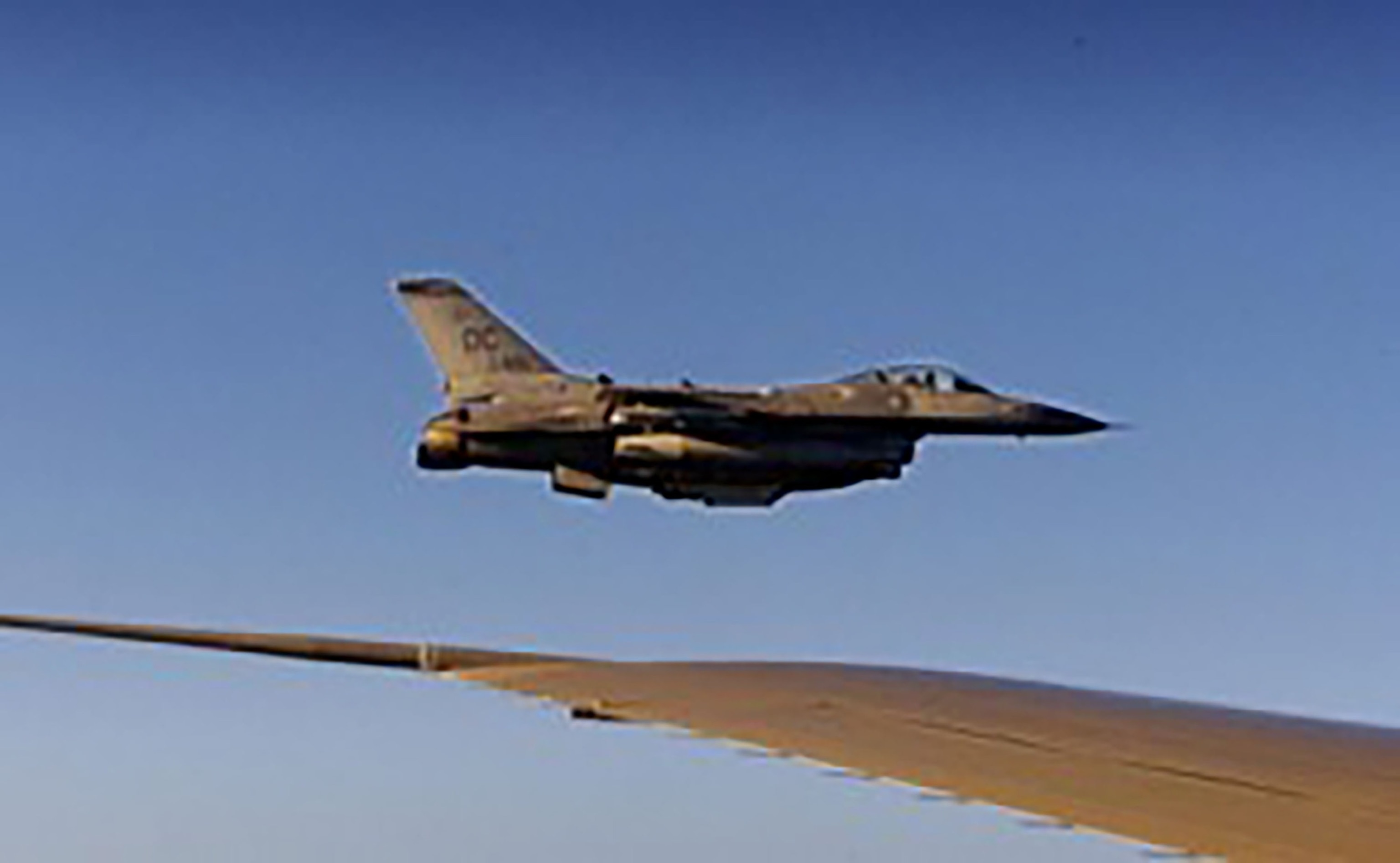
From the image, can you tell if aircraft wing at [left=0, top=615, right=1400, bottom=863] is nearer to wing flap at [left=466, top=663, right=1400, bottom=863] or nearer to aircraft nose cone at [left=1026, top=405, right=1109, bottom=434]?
wing flap at [left=466, top=663, right=1400, bottom=863]

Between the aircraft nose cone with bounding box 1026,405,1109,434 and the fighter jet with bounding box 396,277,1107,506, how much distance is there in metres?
0.02

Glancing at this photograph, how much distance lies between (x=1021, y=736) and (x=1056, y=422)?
42.0 meters

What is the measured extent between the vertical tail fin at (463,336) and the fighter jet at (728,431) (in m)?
4.99

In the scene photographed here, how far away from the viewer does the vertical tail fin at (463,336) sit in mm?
58625

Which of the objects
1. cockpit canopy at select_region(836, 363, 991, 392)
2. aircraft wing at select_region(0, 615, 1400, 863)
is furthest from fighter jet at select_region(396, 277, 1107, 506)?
aircraft wing at select_region(0, 615, 1400, 863)

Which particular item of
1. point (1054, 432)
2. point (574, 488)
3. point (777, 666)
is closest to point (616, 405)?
point (574, 488)

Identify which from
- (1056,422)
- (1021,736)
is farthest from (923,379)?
(1021,736)

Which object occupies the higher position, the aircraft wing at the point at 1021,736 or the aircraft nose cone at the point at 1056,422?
the aircraft nose cone at the point at 1056,422

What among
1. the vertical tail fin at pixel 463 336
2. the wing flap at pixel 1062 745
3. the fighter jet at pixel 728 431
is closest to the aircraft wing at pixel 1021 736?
the wing flap at pixel 1062 745

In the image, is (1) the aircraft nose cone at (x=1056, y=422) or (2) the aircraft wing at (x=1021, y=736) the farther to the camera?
(1) the aircraft nose cone at (x=1056, y=422)

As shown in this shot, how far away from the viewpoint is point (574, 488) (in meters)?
51.3

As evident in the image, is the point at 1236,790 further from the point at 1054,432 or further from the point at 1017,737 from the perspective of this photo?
the point at 1054,432

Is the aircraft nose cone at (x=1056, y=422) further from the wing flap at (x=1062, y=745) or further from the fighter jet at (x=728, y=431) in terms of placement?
the wing flap at (x=1062, y=745)

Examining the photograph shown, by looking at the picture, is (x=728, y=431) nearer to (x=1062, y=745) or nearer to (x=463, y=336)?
(x=463, y=336)
